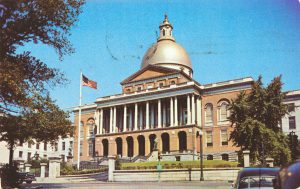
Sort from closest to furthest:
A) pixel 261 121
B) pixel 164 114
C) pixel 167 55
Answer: pixel 261 121 < pixel 164 114 < pixel 167 55

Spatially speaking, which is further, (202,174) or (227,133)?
(227,133)

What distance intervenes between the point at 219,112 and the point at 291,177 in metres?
54.2

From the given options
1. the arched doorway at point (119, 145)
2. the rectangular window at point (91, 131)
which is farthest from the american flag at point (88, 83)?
the rectangular window at point (91, 131)

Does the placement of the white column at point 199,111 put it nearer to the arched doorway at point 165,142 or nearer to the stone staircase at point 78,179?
the arched doorway at point 165,142

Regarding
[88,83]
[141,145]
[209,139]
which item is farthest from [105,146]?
[88,83]

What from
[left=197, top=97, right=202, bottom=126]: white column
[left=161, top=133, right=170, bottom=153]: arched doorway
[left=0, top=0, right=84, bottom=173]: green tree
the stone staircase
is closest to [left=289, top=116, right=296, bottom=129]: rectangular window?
[left=197, top=97, right=202, bottom=126]: white column

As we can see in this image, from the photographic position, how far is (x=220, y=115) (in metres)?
58.7

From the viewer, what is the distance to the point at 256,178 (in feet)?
35.8

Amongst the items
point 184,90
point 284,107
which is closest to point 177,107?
point 184,90

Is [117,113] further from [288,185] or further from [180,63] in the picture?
[288,185]

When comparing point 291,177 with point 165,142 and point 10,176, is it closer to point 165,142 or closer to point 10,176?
point 10,176

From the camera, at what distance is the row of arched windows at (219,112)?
58.1 m

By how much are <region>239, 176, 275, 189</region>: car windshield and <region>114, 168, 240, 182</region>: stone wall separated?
2011 centimetres

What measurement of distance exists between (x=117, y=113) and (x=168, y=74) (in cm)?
Answer: 1282
